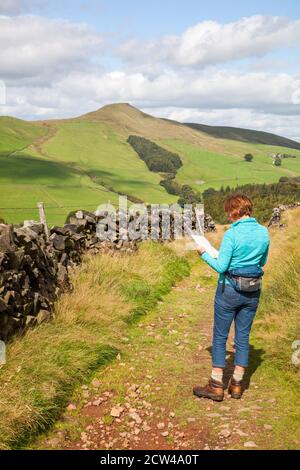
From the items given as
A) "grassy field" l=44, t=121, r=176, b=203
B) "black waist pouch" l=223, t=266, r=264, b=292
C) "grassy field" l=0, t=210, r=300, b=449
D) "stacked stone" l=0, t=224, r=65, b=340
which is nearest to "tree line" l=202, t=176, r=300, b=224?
"grassy field" l=44, t=121, r=176, b=203

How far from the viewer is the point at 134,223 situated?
51.6 ft

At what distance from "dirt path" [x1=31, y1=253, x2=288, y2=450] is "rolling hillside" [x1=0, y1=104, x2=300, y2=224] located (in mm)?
23454

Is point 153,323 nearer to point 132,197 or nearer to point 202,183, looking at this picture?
point 132,197

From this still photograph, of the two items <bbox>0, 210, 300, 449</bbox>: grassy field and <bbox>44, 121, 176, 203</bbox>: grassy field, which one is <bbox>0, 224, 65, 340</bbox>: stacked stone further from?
<bbox>44, 121, 176, 203</bbox>: grassy field

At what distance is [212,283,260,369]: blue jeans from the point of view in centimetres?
512

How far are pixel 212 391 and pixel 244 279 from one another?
4.99 feet

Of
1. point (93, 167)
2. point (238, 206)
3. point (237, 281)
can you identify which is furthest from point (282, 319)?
point (93, 167)

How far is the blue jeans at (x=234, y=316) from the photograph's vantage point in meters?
5.12

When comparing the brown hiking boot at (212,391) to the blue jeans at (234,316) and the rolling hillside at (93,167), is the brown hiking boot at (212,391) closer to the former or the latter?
the blue jeans at (234,316)

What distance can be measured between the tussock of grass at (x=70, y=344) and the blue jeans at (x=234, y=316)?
1921mm

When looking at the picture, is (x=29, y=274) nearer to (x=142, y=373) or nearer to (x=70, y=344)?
(x=70, y=344)

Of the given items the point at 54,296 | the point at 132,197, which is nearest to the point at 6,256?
the point at 54,296

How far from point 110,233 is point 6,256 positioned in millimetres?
7456

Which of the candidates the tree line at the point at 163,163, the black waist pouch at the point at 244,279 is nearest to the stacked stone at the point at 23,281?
the black waist pouch at the point at 244,279
